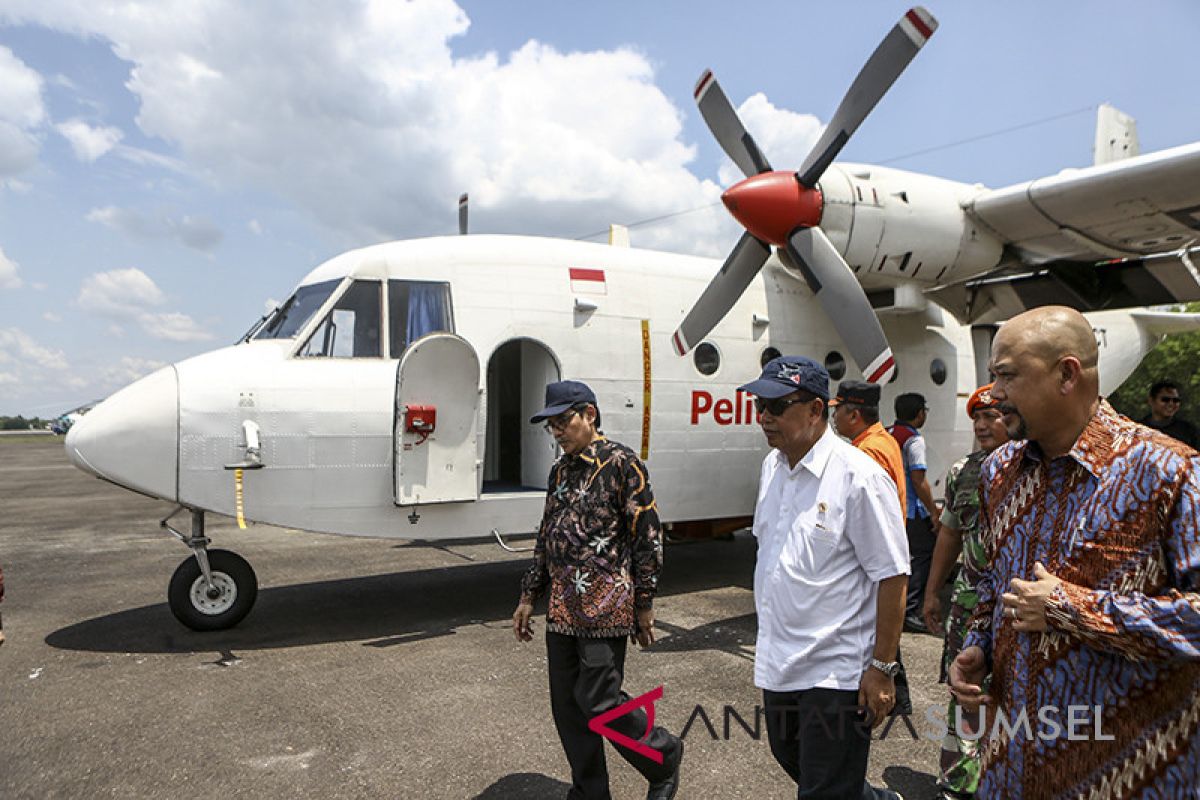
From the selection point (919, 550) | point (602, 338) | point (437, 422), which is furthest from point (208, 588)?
point (919, 550)

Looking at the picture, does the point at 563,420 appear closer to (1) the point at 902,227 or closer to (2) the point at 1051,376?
(2) the point at 1051,376

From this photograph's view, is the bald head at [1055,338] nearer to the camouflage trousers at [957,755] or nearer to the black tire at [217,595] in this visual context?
the camouflage trousers at [957,755]

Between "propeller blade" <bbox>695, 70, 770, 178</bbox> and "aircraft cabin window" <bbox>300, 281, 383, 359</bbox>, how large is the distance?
154 inches

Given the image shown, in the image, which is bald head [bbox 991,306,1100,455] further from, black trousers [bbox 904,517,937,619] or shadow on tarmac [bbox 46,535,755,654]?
black trousers [bbox 904,517,937,619]

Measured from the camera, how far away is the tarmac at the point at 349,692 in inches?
155

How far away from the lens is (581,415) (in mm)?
3510

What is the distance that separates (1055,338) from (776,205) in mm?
5934

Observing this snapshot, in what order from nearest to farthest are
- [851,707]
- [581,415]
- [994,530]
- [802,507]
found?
[994,530] → [851,707] → [802,507] → [581,415]

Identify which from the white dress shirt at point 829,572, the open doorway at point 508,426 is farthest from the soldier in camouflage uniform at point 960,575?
the open doorway at point 508,426

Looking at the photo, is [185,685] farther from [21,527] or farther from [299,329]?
[21,527]

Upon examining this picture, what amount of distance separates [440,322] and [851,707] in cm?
538

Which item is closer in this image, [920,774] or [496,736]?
[920,774]

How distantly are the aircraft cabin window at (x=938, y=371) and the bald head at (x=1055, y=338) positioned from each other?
8393 mm

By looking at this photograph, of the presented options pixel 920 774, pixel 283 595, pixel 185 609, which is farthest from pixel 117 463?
pixel 920 774
